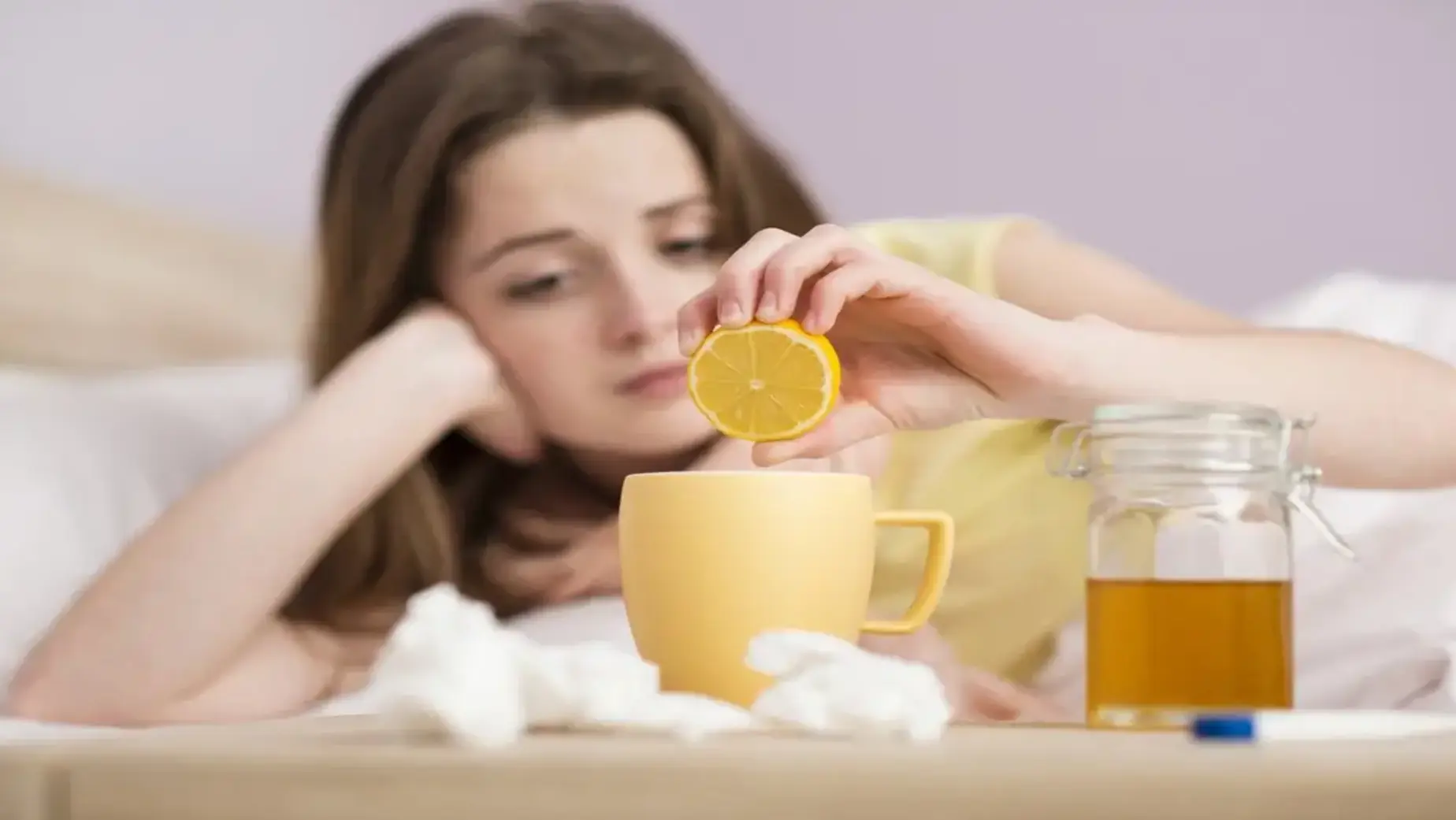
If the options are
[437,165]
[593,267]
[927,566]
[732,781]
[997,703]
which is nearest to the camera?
[732,781]

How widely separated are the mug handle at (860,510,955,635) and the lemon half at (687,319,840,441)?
0.09 meters

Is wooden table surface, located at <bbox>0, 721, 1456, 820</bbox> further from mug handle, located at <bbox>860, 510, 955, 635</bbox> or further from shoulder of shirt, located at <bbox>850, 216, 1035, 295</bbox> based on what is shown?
shoulder of shirt, located at <bbox>850, 216, 1035, 295</bbox>

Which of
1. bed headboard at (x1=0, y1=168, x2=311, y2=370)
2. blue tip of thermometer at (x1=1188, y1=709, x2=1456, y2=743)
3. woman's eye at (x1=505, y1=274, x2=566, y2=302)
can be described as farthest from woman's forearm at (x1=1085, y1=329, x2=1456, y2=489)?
bed headboard at (x1=0, y1=168, x2=311, y2=370)

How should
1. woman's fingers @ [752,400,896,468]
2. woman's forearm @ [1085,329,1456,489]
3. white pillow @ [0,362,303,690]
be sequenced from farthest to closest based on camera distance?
white pillow @ [0,362,303,690] < woman's forearm @ [1085,329,1456,489] < woman's fingers @ [752,400,896,468]

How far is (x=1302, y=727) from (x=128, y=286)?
62.5 inches

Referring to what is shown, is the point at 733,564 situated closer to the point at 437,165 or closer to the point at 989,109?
the point at 437,165

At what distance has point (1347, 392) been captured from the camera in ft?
3.10

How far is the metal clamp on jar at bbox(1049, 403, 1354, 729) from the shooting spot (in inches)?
21.8

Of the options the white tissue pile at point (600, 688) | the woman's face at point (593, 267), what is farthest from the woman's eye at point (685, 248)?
the white tissue pile at point (600, 688)

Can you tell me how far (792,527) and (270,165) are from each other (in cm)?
144

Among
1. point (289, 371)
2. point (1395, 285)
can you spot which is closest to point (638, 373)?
point (289, 371)

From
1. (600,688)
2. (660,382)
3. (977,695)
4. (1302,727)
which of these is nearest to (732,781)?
(600,688)

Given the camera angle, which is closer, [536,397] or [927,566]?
[927,566]

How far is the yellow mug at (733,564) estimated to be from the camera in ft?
1.94
